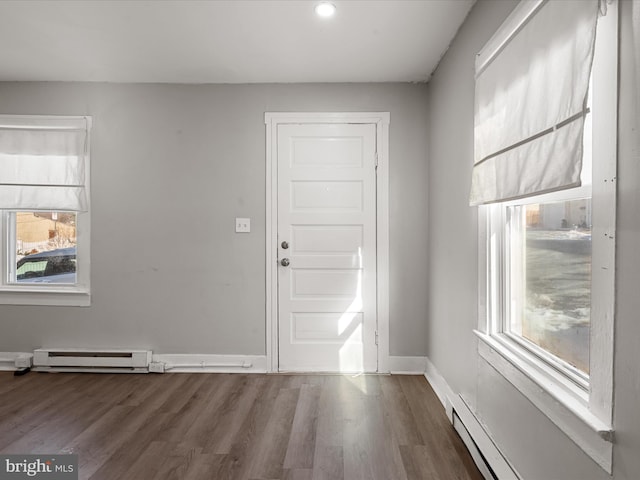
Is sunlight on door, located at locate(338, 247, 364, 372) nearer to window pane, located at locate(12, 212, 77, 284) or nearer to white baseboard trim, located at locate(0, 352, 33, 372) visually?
window pane, located at locate(12, 212, 77, 284)

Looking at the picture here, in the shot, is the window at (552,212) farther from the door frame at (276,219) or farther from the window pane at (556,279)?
the door frame at (276,219)

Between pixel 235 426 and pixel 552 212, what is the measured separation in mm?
2082

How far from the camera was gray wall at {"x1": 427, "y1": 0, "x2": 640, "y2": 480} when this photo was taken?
3.52 ft

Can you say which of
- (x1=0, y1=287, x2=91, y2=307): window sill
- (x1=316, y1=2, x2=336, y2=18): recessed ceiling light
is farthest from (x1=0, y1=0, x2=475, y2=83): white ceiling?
(x1=0, y1=287, x2=91, y2=307): window sill

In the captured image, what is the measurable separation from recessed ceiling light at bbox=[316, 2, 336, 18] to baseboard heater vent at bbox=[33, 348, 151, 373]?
9.35 ft

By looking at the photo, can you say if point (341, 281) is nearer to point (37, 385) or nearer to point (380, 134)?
point (380, 134)

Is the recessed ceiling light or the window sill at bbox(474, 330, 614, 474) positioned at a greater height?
the recessed ceiling light

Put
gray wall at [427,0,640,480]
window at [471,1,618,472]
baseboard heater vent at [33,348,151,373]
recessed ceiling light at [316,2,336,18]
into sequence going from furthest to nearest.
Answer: baseboard heater vent at [33,348,151,373], recessed ceiling light at [316,2,336,18], window at [471,1,618,472], gray wall at [427,0,640,480]

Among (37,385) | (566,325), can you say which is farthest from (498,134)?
(37,385)

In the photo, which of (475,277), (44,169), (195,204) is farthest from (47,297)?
(475,277)

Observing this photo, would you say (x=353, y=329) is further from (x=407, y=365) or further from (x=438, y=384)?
(x=438, y=384)

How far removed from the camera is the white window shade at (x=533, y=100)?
4.07 ft

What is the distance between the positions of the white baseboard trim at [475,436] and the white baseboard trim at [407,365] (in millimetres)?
504

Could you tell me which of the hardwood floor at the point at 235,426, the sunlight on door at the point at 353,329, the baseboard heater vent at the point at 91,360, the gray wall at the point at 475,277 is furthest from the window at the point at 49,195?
the gray wall at the point at 475,277
